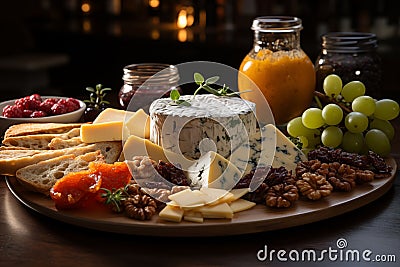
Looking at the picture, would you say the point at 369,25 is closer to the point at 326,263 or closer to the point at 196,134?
the point at 196,134

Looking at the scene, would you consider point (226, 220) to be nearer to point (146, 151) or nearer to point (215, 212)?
point (215, 212)

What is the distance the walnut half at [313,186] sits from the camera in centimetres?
139

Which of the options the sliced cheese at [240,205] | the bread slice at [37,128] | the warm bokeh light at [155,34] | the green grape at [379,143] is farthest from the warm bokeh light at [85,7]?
the sliced cheese at [240,205]

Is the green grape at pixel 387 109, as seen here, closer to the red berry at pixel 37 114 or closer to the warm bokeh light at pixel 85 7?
the red berry at pixel 37 114

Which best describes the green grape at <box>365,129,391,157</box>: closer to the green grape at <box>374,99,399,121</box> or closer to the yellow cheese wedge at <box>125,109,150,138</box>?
the green grape at <box>374,99,399,121</box>

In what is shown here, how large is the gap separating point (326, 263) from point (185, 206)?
0.28 m

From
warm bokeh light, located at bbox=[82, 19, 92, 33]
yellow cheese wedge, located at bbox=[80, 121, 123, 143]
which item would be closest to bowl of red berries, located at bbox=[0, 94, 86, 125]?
yellow cheese wedge, located at bbox=[80, 121, 123, 143]

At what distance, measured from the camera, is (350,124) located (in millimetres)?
1690

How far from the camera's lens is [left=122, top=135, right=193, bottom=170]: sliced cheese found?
156cm

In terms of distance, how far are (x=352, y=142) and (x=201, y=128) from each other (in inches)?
15.3

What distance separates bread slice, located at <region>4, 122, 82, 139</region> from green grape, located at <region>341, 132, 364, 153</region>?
0.68 m

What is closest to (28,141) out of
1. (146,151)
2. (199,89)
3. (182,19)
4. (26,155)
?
(26,155)

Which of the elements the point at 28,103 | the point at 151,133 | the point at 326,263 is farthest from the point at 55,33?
the point at 326,263

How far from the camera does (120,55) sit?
178 inches
